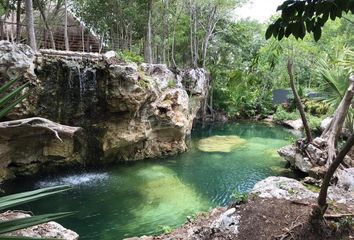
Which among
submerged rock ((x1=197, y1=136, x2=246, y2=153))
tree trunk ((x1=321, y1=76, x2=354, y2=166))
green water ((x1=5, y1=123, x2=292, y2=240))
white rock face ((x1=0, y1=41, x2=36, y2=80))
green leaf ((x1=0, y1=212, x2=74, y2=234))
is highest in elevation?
white rock face ((x1=0, y1=41, x2=36, y2=80))

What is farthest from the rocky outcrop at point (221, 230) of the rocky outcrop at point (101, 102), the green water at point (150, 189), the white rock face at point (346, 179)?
the rocky outcrop at point (101, 102)

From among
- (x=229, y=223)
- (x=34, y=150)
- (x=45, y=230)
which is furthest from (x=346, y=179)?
(x=34, y=150)

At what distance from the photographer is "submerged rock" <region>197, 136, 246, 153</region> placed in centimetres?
1599

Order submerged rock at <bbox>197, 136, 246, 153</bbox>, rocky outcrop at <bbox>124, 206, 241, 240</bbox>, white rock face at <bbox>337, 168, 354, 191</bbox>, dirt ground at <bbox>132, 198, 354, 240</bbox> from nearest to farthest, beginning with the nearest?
1. dirt ground at <bbox>132, 198, 354, 240</bbox>
2. rocky outcrop at <bbox>124, 206, 241, 240</bbox>
3. white rock face at <bbox>337, 168, 354, 191</bbox>
4. submerged rock at <bbox>197, 136, 246, 153</bbox>

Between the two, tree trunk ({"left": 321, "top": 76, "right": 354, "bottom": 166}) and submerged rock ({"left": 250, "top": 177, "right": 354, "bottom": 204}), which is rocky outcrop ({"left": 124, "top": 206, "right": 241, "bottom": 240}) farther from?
tree trunk ({"left": 321, "top": 76, "right": 354, "bottom": 166})

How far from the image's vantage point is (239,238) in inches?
180

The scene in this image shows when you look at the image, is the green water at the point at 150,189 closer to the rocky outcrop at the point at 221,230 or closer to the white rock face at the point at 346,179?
the rocky outcrop at the point at 221,230

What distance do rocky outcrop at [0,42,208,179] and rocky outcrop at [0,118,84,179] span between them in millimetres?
181

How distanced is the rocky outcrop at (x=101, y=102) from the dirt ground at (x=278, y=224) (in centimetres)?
730

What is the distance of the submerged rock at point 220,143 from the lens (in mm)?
15989

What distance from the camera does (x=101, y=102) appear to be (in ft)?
39.8

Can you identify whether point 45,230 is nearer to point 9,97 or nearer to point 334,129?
point 9,97

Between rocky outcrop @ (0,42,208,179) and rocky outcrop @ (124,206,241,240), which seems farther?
rocky outcrop @ (0,42,208,179)

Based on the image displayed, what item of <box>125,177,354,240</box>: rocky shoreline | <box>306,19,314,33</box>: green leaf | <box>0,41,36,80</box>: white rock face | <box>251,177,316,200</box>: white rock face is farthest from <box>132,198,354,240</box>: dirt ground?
<box>0,41,36,80</box>: white rock face
